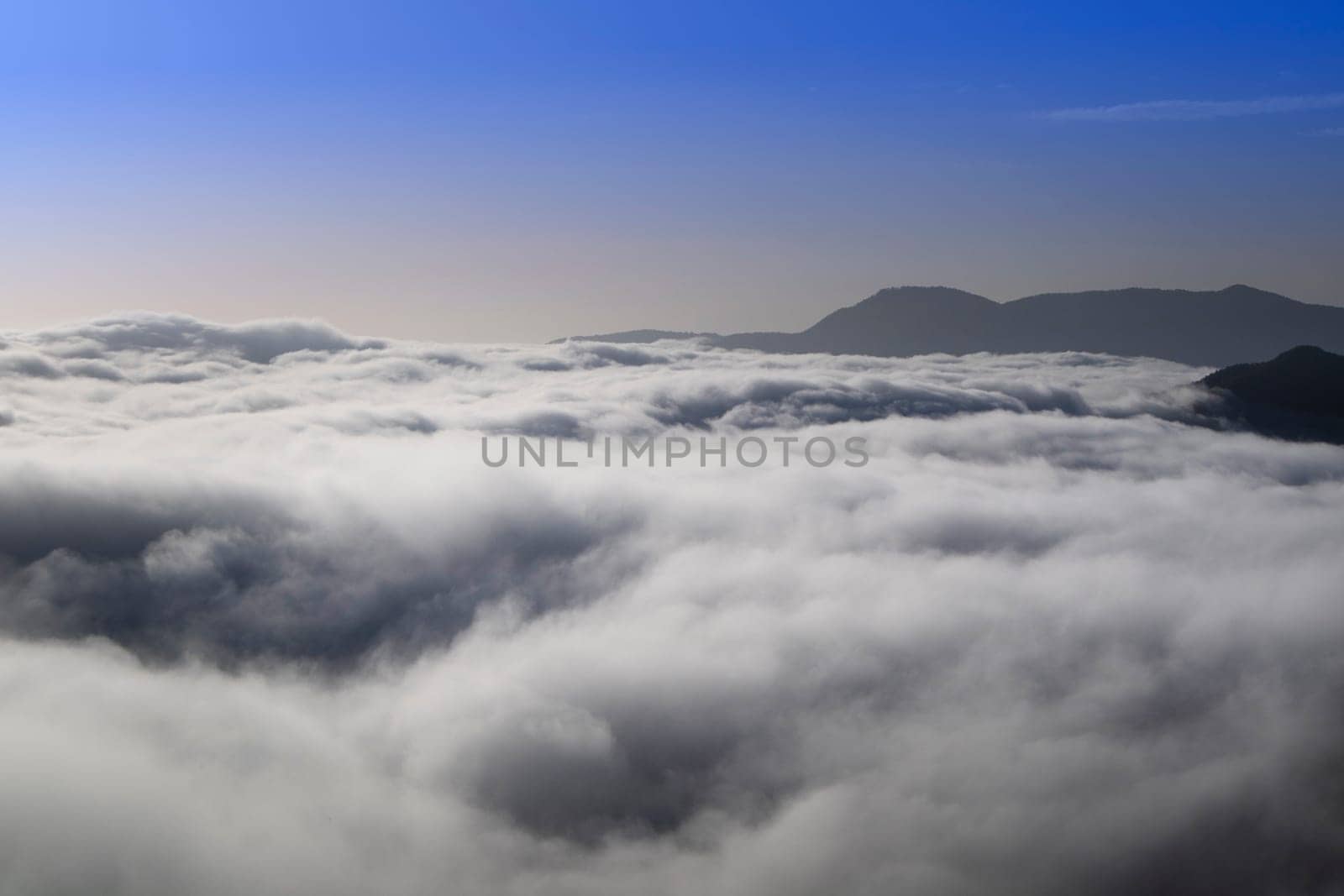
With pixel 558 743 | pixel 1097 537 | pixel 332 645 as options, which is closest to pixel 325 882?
pixel 558 743

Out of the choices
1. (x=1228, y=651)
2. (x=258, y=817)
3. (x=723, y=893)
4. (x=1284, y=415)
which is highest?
(x=1284, y=415)

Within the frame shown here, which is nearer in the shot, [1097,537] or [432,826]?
[432,826]

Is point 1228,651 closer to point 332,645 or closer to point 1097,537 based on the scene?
point 1097,537

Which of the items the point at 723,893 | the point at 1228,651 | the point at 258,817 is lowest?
the point at 723,893

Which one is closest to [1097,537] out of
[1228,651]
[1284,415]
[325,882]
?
[1228,651]

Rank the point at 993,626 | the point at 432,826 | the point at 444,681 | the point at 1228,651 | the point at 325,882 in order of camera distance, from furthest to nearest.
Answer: the point at 444,681, the point at 993,626, the point at 1228,651, the point at 432,826, the point at 325,882

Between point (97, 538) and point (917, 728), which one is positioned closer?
point (917, 728)

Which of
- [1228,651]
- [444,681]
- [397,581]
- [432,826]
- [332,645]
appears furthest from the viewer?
[397,581]

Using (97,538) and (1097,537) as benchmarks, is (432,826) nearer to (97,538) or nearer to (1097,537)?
(97,538)

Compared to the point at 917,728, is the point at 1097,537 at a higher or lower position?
higher
